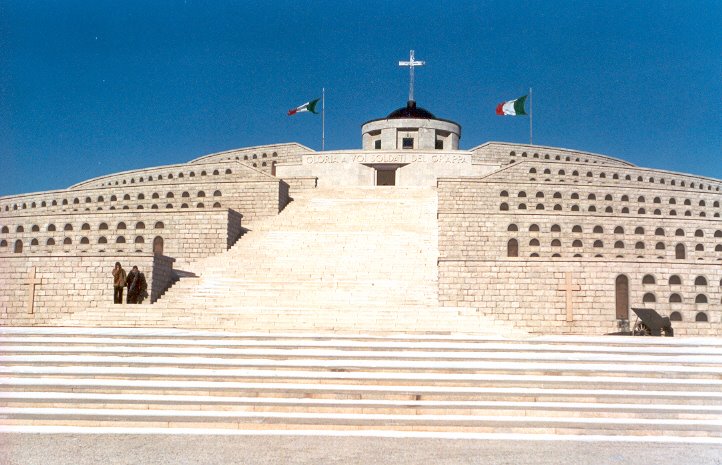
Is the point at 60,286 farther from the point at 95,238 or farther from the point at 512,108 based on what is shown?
the point at 512,108

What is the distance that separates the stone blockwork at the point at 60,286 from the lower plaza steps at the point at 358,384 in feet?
16.2

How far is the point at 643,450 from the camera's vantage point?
297 inches

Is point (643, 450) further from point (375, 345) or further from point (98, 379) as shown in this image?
point (98, 379)

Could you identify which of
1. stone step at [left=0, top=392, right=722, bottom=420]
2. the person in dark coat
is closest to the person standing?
the person in dark coat

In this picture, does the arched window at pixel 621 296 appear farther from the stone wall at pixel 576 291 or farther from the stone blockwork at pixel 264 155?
the stone blockwork at pixel 264 155

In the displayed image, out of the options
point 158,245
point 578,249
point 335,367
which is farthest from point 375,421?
point 158,245

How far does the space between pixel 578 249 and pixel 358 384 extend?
1253cm

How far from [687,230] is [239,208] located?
13370 mm

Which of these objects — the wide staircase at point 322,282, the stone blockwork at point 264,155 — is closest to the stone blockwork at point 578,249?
the wide staircase at point 322,282

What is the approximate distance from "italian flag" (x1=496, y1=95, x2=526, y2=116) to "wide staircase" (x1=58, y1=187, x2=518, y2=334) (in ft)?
36.8

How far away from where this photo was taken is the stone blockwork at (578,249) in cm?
1548

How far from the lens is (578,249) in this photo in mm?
20219

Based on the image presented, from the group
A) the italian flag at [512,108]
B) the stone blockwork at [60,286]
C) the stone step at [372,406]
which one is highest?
the italian flag at [512,108]

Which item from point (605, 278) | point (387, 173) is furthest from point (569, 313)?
point (387, 173)
